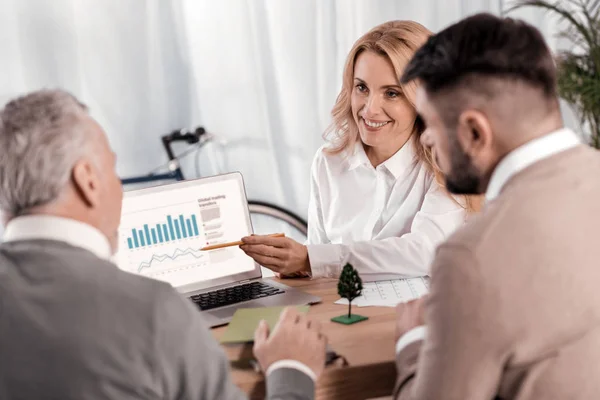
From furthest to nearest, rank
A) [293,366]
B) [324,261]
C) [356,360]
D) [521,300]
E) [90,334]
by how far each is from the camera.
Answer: [324,261] → [356,360] → [293,366] → [521,300] → [90,334]

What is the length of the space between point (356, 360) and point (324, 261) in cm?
64

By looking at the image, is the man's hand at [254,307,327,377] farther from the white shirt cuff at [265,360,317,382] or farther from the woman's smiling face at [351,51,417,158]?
the woman's smiling face at [351,51,417,158]

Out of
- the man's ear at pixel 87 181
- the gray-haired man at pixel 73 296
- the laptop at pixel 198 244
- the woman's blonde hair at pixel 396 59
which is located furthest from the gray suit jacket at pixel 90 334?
the woman's blonde hair at pixel 396 59

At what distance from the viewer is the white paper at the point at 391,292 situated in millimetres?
1825

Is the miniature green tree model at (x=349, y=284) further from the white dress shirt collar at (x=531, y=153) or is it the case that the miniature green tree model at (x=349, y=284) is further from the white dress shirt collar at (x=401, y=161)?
the white dress shirt collar at (x=401, y=161)

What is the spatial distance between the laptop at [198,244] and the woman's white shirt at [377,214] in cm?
20

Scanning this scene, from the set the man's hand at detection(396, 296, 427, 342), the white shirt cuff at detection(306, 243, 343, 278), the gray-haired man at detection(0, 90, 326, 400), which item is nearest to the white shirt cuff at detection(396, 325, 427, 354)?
the man's hand at detection(396, 296, 427, 342)

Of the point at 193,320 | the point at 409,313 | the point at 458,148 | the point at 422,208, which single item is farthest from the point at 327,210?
the point at 193,320

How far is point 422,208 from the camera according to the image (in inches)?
89.7

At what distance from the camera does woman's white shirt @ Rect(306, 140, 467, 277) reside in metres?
2.09

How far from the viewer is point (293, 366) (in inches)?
53.4

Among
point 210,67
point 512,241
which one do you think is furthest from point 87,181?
point 210,67

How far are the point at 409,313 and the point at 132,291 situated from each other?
0.61 metres

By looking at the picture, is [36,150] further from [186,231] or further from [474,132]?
[186,231]
